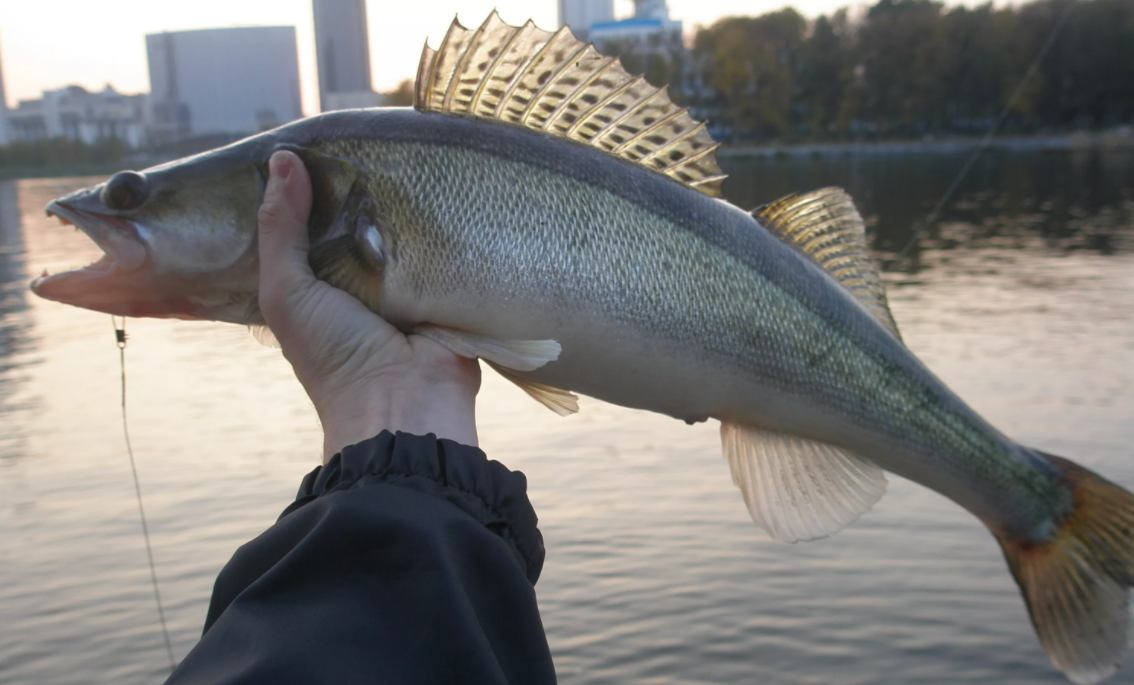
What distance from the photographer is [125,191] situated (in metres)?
2.33

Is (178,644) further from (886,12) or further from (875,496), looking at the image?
(886,12)

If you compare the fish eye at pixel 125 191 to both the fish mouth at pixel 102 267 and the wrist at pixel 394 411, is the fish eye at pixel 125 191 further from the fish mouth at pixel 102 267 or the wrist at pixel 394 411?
the wrist at pixel 394 411

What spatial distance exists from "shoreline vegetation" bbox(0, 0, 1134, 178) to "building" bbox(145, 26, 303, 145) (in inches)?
2277

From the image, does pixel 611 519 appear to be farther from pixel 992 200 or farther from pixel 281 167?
pixel 992 200

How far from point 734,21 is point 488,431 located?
6747 centimetres

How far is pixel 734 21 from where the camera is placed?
71250 mm

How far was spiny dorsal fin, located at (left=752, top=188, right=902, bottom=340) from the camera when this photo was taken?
263cm

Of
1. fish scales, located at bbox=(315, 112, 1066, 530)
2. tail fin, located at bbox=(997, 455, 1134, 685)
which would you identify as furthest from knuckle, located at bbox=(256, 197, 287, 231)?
tail fin, located at bbox=(997, 455, 1134, 685)

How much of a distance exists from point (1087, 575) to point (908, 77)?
82.6 m

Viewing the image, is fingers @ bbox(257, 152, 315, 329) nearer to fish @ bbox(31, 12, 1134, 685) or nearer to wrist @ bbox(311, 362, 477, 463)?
fish @ bbox(31, 12, 1134, 685)

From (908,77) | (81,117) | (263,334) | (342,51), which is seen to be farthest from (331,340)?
(908,77)

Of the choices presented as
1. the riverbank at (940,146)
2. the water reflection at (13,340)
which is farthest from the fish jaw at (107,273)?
the riverbank at (940,146)

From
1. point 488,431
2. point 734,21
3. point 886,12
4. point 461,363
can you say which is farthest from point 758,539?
point 886,12

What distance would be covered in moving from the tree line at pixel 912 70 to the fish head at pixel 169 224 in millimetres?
68366
